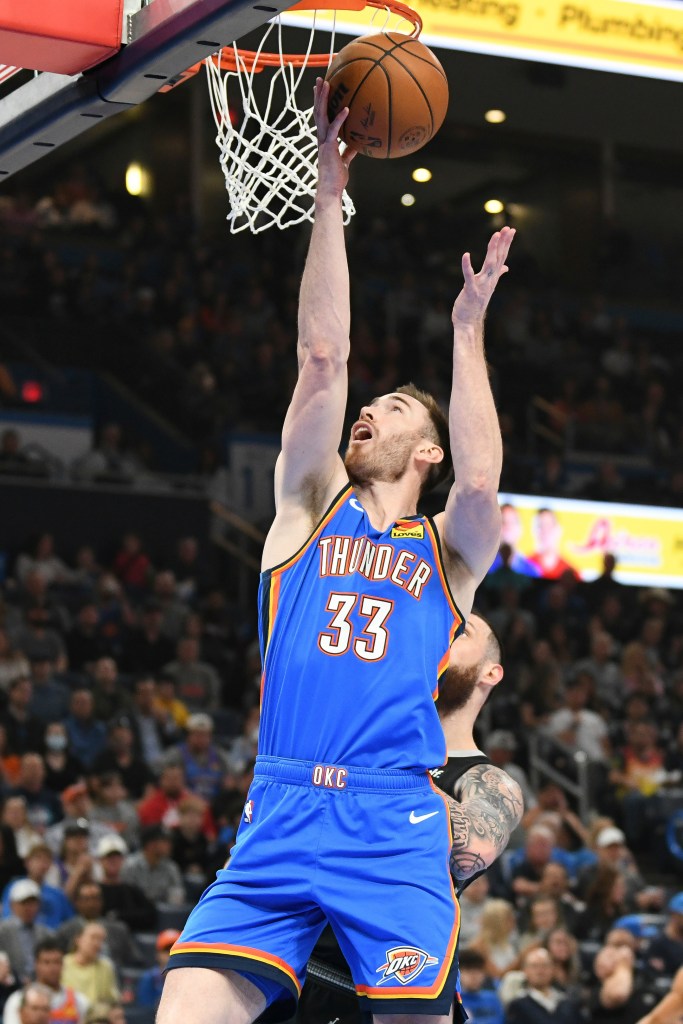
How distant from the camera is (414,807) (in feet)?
14.0

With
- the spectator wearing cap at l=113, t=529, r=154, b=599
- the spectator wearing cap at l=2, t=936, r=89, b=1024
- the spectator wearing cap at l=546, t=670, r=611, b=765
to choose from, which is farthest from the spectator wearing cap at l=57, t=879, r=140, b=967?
the spectator wearing cap at l=546, t=670, r=611, b=765

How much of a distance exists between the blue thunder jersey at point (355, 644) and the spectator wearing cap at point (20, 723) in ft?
26.3

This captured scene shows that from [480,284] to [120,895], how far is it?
716 centimetres

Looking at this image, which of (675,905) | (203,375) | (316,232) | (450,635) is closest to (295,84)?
(316,232)

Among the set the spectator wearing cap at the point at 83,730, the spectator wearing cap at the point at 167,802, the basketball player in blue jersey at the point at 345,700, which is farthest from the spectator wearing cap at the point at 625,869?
the basketball player in blue jersey at the point at 345,700

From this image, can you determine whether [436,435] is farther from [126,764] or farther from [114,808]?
[126,764]

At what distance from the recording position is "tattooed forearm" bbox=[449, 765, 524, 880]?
488cm

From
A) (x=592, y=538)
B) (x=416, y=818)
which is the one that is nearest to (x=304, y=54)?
(x=416, y=818)

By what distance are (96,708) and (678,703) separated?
6.50m

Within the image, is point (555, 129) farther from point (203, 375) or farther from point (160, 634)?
point (160, 634)

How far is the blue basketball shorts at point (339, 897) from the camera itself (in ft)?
13.4

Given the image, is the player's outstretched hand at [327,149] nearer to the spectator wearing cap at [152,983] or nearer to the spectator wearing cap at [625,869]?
the spectator wearing cap at [152,983]

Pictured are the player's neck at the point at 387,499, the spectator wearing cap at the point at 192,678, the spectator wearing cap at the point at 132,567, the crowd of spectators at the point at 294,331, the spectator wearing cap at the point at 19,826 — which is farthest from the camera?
the crowd of spectators at the point at 294,331

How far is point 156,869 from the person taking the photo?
1113cm
